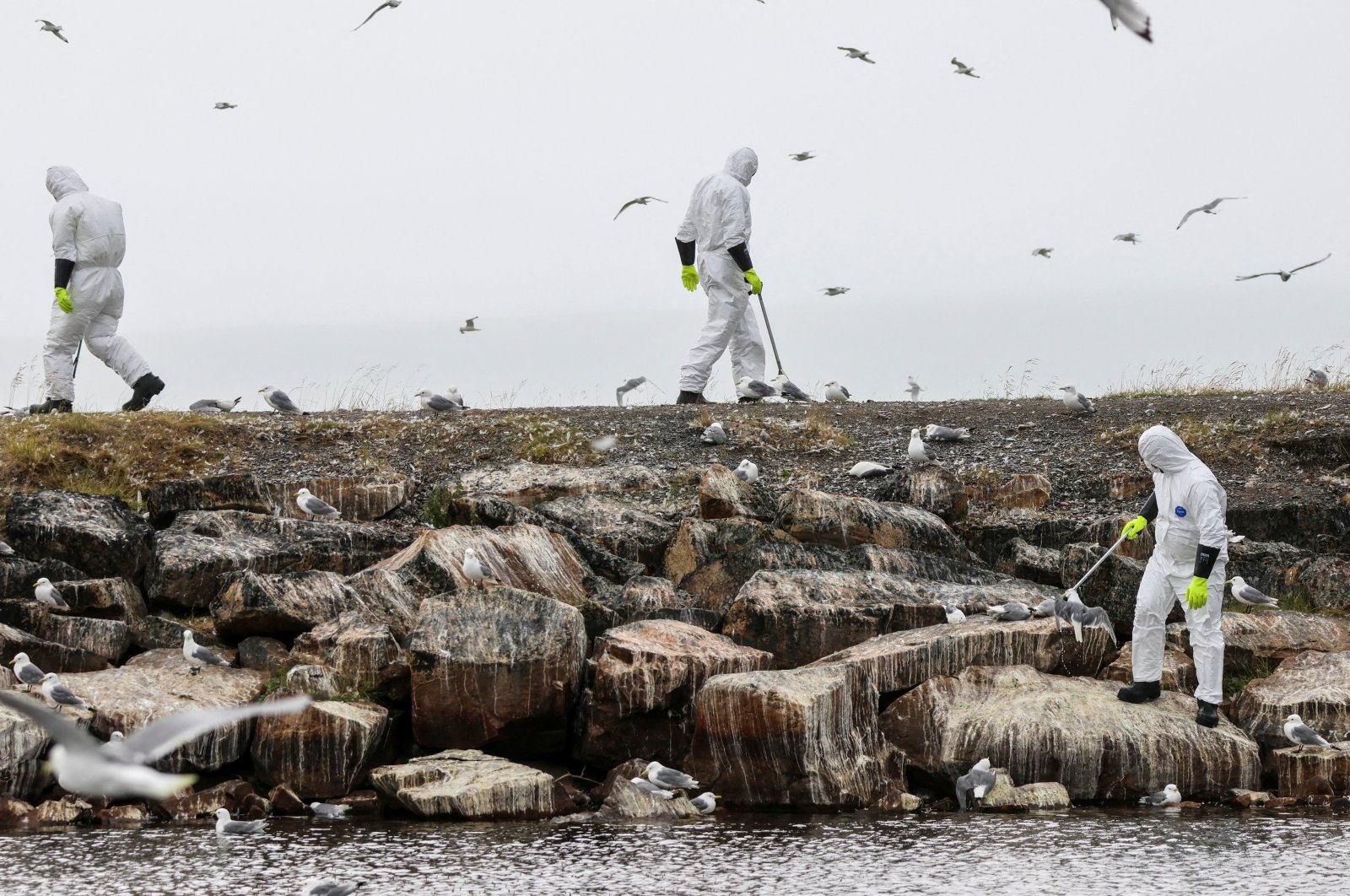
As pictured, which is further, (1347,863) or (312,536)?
(312,536)

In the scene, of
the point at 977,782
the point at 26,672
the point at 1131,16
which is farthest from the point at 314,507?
the point at 1131,16

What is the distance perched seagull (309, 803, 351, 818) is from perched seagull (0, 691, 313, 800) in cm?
321

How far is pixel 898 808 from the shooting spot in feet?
34.8

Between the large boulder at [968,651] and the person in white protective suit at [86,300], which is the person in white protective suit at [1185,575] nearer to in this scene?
the large boulder at [968,651]

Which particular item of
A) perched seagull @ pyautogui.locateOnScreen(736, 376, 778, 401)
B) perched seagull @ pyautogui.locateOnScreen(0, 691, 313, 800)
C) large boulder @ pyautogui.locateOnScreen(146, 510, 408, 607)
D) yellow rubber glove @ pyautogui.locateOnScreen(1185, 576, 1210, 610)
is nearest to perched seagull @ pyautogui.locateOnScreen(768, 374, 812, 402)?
perched seagull @ pyautogui.locateOnScreen(736, 376, 778, 401)

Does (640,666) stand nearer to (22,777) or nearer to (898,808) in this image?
(898,808)

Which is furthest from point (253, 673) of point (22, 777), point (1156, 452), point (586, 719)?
point (1156, 452)

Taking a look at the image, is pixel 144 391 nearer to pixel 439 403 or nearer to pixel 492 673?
pixel 439 403

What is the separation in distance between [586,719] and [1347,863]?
211 inches

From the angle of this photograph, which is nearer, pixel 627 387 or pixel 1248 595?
pixel 1248 595

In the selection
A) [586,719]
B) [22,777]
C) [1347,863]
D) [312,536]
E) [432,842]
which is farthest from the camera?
[312,536]

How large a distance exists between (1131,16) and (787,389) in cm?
1260

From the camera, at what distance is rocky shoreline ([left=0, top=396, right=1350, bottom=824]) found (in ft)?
34.6

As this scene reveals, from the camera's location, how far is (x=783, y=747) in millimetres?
10414
